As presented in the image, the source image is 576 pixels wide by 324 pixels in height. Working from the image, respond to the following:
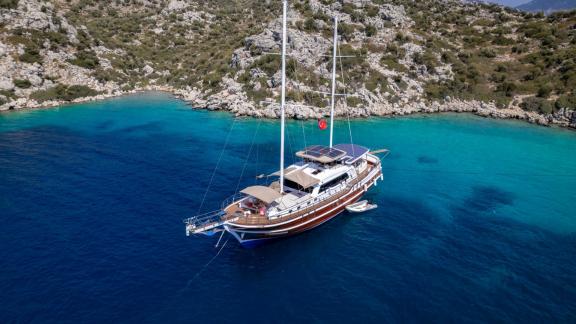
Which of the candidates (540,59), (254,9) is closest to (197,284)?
(540,59)

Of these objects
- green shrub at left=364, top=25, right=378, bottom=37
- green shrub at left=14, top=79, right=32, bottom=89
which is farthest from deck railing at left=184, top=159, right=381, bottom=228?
green shrub at left=14, top=79, right=32, bottom=89

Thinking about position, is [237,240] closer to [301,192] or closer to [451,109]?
[301,192]

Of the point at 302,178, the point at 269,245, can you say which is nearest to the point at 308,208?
the point at 302,178

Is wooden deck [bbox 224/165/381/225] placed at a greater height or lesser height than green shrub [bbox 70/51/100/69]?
lesser

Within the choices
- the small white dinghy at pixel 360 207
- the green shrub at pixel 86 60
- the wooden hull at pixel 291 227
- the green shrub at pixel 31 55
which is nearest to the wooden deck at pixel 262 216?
Result: the wooden hull at pixel 291 227

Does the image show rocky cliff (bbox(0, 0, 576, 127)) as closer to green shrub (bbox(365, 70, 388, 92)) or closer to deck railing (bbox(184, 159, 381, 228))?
green shrub (bbox(365, 70, 388, 92))

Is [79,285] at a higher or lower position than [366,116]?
lower
